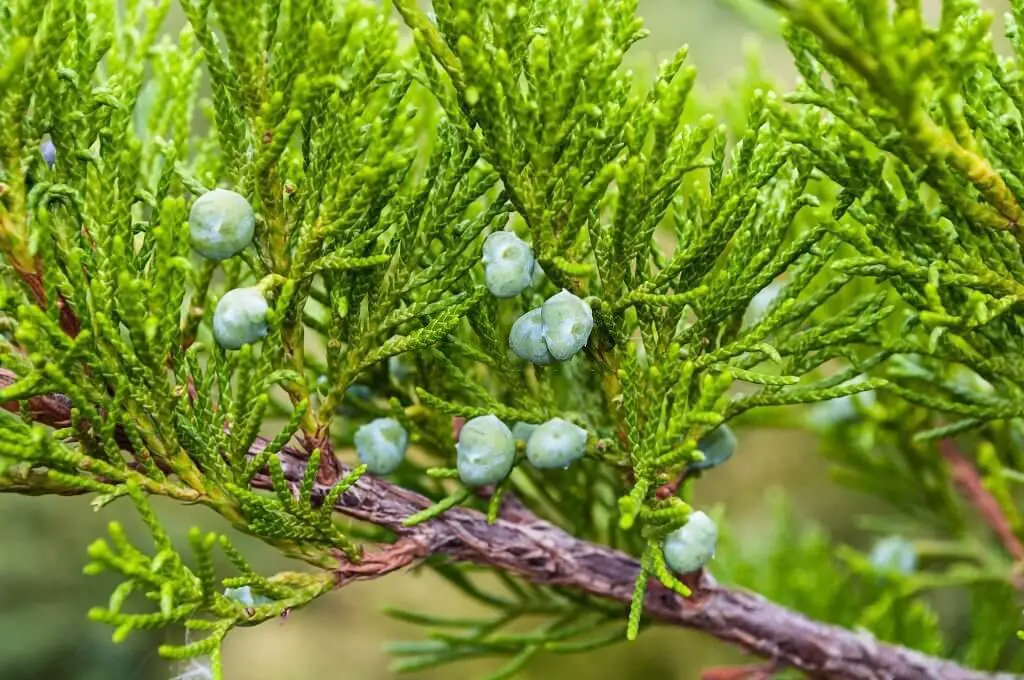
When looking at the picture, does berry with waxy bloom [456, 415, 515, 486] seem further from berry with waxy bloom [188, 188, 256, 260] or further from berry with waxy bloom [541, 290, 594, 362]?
berry with waxy bloom [188, 188, 256, 260]

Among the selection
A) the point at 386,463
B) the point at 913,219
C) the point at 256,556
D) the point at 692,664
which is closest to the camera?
the point at 913,219

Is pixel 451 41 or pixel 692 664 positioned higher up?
pixel 451 41

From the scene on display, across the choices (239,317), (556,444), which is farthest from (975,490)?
(239,317)

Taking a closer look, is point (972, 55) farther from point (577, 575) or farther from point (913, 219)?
point (577, 575)

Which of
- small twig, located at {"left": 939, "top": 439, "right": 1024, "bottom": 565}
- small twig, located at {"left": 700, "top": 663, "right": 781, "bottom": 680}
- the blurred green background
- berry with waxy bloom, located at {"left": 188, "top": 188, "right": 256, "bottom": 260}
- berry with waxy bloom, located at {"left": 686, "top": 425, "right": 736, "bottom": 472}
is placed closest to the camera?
berry with waxy bloom, located at {"left": 188, "top": 188, "right": 256, "bottom": 260}

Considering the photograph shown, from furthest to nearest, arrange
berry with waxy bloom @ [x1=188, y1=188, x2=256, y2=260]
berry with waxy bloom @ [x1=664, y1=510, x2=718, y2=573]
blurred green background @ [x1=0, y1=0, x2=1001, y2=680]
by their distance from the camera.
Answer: blurred green background @ [x1=0, y1=0, x2=1001, y2=680]
berry with waxy bloom @ [x1=664, y1=510, x2=718, y2=573]
berry with waxy bloom @ [x1=188, y1=188, x2=256, y2=260]

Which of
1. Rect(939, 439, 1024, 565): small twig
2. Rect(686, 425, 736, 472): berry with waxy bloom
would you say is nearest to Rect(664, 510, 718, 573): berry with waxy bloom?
Rect(686, 425, 736, 472): berry with waxy bloom

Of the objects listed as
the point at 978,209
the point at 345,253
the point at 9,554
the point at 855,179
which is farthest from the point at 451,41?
the point at 9,554
